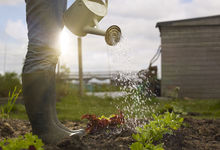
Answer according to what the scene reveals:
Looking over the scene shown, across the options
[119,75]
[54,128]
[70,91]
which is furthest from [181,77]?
[54,128]

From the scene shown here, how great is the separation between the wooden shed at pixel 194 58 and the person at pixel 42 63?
24.8ft

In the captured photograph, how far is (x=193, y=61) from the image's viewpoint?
9102 mm

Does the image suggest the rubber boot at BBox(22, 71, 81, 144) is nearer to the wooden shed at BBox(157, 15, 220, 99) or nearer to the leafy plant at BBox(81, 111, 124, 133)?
the leafy plant at BBox(81, 111, 124, 133)

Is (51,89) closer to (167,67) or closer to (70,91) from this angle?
(70,91)

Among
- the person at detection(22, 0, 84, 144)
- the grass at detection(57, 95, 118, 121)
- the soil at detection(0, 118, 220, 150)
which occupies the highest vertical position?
the person at detection(22, 0, 84, 144)

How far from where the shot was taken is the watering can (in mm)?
Answer: 1975

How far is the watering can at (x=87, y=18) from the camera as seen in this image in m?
→ 1.97

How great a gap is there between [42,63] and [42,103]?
0.28 metres

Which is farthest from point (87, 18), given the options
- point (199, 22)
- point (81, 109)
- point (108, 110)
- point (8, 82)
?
point (199, 22)

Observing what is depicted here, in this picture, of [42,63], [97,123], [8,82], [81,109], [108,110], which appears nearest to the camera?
[42,63]

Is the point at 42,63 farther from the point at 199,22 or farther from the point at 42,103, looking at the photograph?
the point at 199,22

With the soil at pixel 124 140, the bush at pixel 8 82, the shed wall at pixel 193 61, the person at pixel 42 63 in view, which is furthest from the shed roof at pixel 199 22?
the person at pixel 42 63

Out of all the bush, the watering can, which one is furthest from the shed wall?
the watering can

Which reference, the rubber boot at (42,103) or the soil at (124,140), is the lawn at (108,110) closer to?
the soil at (124,140)
